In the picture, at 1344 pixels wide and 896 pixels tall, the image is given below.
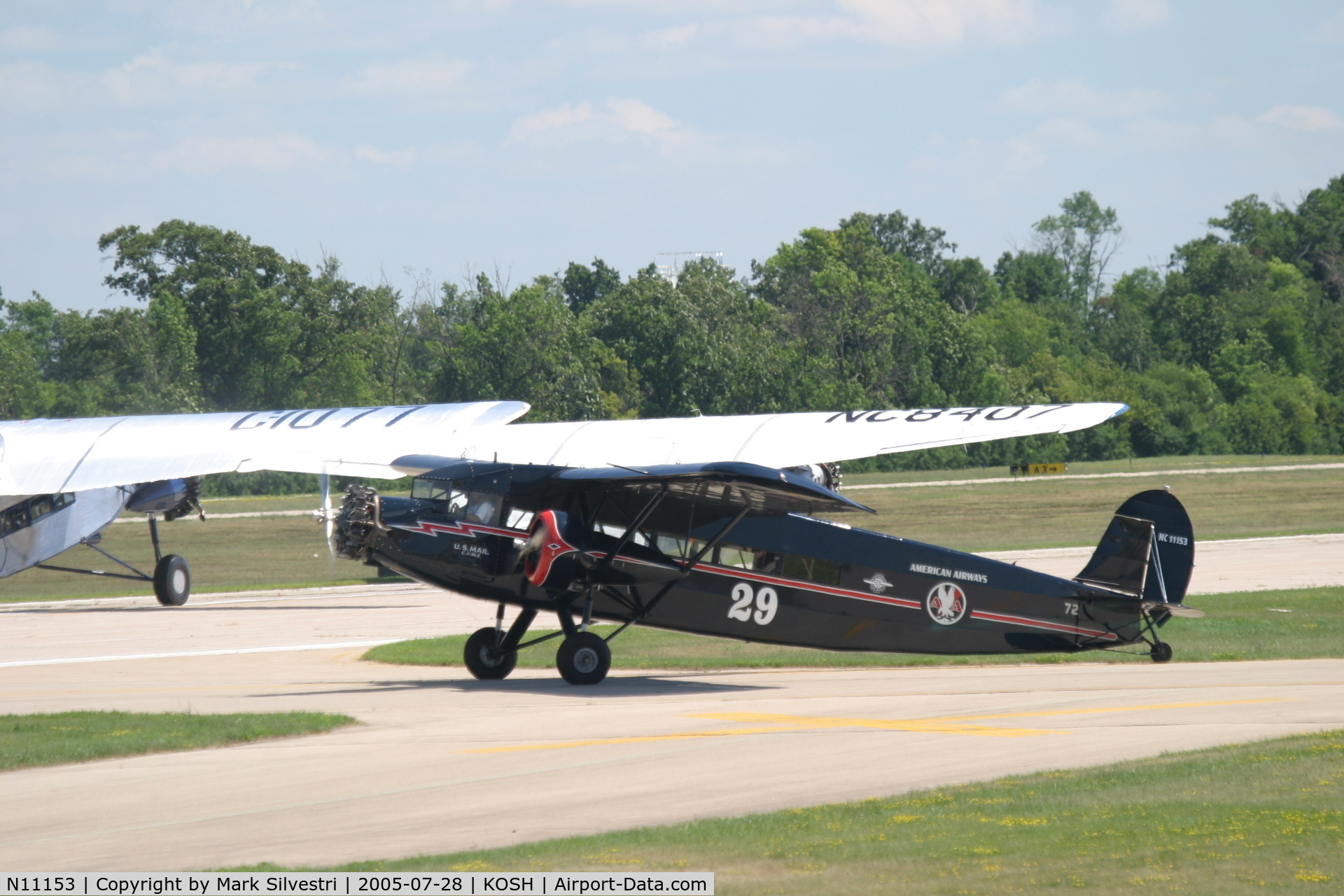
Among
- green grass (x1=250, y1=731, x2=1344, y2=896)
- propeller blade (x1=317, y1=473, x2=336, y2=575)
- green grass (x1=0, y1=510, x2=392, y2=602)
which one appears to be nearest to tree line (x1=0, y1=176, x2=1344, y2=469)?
green grass (x1=0, y1=510, x2=392, y2=602)

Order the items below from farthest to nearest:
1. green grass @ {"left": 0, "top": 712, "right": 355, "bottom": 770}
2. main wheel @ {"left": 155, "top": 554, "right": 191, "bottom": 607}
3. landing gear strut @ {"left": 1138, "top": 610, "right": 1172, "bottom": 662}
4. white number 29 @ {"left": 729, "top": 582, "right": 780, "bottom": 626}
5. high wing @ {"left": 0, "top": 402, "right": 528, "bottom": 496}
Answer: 1. main wheel @ {"left": 155, "top": 554, "right": 191, "bottom": 607}
2. high wing @ {"left": 0, "top": 402, "right": 528, "bottom": 496}
3. landing gear strut @ {"left": 1138, "top": 610, "right": 1172, "bottom": 662}
4. white number 29 @ {"left": 729, "top": 582, "right": 780, "bottom": 626}
5. green grass @ {"left": 0, "top": 712, "right": 355, "bottom": 770}

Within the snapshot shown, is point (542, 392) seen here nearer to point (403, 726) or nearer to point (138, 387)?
point (138, 387)

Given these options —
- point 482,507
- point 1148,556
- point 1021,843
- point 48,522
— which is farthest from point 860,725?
point 48,522

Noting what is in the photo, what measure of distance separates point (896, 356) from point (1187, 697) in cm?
8407

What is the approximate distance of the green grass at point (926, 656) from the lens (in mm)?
19516

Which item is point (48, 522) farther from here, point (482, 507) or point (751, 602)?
point (751, 602)

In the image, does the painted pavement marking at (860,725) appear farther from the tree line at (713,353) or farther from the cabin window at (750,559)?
the tree line at (713,353)

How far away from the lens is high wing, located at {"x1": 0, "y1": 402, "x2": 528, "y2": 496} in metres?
29.4

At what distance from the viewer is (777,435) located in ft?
104

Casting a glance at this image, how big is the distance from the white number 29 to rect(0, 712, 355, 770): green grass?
5.02 meters

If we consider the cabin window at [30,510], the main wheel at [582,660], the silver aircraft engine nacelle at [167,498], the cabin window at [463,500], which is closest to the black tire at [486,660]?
the main wheel at [582,660]

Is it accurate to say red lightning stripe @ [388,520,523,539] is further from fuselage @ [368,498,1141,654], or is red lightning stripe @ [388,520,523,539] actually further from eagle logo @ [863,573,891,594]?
eagle logo @ [863,573,891,594]

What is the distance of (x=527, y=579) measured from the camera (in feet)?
54.1

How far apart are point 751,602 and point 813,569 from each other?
35.5 inches
